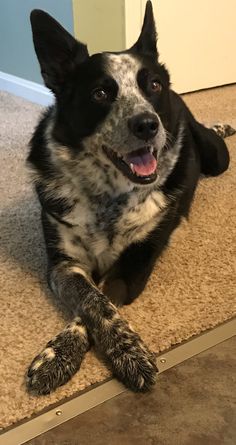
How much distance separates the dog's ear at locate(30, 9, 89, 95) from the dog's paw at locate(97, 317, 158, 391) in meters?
0.67

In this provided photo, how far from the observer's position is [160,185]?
5.07 ft

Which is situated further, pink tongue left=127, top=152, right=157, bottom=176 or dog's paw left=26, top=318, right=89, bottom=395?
pink tongue left=127, top=152, right=157, bottom=176

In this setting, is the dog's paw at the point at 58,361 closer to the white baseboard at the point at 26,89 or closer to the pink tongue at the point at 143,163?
the pink tongue at the point at 143,163

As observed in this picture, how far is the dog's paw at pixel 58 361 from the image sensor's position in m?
1.14

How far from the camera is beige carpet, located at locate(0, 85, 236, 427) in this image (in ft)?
3.94

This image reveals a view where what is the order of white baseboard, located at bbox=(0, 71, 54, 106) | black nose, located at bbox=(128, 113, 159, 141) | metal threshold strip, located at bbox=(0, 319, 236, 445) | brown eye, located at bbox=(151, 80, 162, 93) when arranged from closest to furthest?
metal threshold strip, located at bbox=(0, 319, 236, 445) < black nose, located at bbox=(128, 113, 159, 141) < brown eye, located at bbox=(151, 80, 162, 93) < white baseboard, located at bbox=(0, 71, 54, 106)

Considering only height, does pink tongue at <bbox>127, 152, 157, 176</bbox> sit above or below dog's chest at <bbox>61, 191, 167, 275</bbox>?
above

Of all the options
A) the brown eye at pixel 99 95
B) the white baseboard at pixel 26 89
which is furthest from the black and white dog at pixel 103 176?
the white baseboard at pixel 26 89

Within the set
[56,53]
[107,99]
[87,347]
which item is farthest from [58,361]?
[56,53]

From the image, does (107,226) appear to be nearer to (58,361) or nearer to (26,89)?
(58,361)

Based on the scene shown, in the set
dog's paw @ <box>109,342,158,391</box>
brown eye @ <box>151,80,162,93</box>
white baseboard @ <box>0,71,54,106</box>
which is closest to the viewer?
dog's paw @ <box>109,342,158,391</box>

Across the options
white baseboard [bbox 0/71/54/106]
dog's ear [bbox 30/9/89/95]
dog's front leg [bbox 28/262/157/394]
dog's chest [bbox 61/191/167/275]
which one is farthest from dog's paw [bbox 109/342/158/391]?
white baseboard [bbox 0/71/54/106]

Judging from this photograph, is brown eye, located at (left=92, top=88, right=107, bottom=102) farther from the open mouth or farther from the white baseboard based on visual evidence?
the white baseboard

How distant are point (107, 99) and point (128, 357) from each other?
64cm
